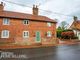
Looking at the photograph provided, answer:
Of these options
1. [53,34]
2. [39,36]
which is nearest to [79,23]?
[53,34]

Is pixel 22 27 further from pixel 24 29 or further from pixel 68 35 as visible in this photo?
pixel 68 35

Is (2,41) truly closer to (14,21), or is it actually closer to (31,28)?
(14,21)

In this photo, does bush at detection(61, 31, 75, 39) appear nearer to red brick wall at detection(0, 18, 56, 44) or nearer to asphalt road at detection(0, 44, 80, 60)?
red brick wall at detection(0, 18, 56, 44)

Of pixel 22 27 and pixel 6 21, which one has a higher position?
pixel 6 21

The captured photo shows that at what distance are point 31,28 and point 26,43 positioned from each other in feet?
12.7

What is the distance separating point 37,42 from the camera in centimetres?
3250

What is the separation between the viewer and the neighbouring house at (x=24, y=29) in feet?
96.1

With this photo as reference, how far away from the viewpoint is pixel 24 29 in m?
31.5

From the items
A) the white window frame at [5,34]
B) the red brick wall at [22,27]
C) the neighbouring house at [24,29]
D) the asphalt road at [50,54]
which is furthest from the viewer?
the red brick wall at [22,27]

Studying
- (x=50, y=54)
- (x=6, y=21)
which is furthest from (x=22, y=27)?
(x=50, y=54)

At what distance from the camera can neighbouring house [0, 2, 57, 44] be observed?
2930 cm

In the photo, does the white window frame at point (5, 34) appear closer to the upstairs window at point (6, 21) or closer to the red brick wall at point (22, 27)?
the red brick wall at point (22, 27)

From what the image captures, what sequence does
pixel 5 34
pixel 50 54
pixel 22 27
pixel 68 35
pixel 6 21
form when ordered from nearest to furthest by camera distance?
1. pixel 50 54
2. pixel 5 34
3. pixel 6 21
4. pixel 22 27
5. pixel 68 35

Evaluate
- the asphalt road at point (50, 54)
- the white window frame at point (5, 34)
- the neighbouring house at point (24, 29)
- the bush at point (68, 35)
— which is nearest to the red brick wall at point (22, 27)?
the neighbouring house at point (24, 29)
